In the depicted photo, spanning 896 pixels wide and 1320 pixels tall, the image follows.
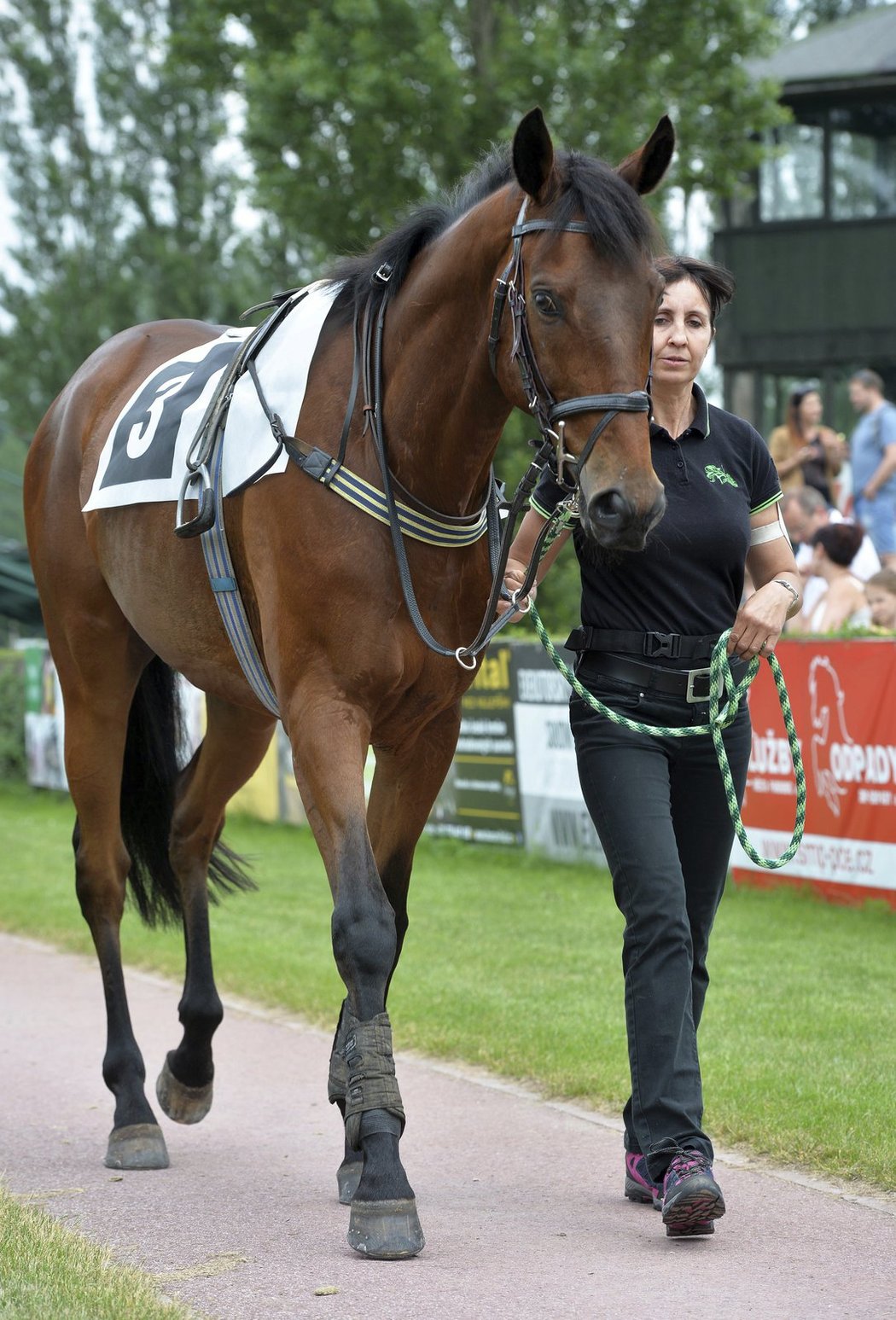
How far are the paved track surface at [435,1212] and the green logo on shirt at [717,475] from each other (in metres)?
1.75

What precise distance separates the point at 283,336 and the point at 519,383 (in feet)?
3.33

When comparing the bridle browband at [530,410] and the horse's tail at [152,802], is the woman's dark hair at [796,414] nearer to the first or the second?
the horse's tail at [152,802]

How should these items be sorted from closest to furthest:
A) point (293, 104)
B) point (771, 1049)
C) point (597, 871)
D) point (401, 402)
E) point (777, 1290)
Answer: point (777, 1290) < point (401, 402) < point (771, 1049) < point (597, 871) < point (293, 104)

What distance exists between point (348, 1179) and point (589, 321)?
7.21ft

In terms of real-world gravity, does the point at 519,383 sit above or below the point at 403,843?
above

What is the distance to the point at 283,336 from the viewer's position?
4.40 metres

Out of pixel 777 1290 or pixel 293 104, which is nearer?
pixel 777 1290

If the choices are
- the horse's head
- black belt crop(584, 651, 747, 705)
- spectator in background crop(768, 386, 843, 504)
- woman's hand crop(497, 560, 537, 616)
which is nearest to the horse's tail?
woman's hand crop(497, 560, 537, 616)

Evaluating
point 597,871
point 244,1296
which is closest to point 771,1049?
point 244,1296

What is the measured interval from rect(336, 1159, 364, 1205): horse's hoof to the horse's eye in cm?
212

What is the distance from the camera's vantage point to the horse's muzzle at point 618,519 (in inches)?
128

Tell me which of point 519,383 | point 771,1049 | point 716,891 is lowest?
point 771,1049

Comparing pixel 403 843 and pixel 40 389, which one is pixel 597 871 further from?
pixel 40 389

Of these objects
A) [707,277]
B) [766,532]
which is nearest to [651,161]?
[707,277]
